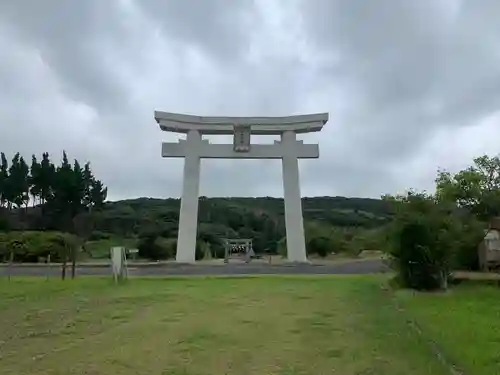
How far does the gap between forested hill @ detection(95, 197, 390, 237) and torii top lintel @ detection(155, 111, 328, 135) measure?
8.93m

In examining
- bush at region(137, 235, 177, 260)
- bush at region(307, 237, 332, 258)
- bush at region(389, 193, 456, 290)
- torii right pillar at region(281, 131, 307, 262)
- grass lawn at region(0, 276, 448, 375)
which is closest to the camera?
grass lawn at region(0, 276, 448, 375)

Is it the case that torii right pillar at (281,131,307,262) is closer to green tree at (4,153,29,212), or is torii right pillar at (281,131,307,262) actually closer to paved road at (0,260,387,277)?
paved road at (0,260,387,277)

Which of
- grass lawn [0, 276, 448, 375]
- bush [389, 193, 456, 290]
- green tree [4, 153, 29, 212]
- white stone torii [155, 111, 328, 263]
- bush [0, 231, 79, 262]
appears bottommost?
grass lawn [0, 276, 448, 375]

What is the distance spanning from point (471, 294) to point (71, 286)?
8529 mm

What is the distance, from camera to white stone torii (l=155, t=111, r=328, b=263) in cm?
2506

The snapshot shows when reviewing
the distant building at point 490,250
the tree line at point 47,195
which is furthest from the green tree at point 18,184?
the distant building at point 490,250

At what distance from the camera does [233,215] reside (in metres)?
45.3

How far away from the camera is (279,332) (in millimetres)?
7320

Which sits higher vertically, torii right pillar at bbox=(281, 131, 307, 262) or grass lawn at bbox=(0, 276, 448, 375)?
torii right pillar at bbox=(281, 131, 307, 262)

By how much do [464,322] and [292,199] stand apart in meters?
17.9

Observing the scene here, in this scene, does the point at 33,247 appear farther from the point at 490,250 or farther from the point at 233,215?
the point at 233,215

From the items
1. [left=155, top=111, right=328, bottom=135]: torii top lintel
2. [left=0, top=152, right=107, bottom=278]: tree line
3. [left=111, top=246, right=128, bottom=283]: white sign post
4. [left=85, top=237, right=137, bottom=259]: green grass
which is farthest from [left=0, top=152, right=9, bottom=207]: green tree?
[left=111, top=246, right=128, bottom=283]: white sign post

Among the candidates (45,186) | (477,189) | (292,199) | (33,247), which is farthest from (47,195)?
(477,189)

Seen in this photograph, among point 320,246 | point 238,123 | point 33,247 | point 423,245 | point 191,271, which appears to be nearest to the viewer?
point 423,245
